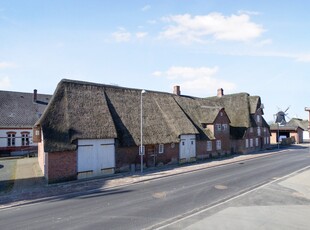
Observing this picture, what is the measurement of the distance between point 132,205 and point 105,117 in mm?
11978

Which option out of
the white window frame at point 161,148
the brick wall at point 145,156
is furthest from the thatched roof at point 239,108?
the white window frame at point 161,148

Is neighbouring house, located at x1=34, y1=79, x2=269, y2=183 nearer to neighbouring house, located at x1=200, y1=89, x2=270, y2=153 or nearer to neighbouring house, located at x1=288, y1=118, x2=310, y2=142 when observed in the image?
neighbouring house, located at x1=200, y1=89, x2=270, y2=153

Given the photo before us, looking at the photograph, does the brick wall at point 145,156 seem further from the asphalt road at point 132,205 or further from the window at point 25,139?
the window at point 25,139

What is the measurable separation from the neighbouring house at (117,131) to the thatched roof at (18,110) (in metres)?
11.3

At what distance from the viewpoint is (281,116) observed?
2569 inches

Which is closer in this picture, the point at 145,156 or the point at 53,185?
the point at 53,185

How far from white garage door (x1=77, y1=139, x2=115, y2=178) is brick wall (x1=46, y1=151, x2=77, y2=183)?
540mm

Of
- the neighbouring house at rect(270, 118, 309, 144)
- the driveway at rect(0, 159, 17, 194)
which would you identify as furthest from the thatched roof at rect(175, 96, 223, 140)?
the neighbouring house at rect(270, 118, 309, 144)

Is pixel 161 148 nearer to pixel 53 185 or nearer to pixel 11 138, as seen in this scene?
pixel 53 185

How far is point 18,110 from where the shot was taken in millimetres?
39500

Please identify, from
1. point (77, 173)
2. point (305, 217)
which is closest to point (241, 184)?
point (305, 217)

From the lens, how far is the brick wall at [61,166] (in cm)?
1975

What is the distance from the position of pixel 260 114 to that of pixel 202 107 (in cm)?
1775

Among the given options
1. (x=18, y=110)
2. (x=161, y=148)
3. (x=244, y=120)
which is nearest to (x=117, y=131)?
(x=161, y=148)
